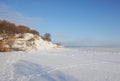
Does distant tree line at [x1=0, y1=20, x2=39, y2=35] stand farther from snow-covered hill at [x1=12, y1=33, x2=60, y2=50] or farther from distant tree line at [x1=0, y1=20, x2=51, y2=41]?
snow-covered hill at [x1=12, y1=33, x2=60, y2=50]

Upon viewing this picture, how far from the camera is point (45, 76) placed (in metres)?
11.0

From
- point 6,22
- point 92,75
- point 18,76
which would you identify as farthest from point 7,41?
point 92,75

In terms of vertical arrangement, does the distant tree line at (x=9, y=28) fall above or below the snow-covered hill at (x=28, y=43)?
above

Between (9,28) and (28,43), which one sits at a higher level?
(9,28)

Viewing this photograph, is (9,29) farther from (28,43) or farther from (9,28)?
(28,43)

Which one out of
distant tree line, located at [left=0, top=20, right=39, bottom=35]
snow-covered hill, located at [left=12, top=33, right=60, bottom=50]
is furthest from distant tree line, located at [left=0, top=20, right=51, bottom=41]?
snow-covered hill, located at [left=12, top=33, right=60, bottom=50]

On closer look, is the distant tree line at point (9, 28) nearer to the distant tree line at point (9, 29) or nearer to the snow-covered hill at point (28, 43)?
the distant tree line at point (9, 29)

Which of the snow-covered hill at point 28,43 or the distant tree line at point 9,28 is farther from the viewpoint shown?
the distant tree line at point 9,28

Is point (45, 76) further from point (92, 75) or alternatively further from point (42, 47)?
point (42, 47)

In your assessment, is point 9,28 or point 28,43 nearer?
point 28,43

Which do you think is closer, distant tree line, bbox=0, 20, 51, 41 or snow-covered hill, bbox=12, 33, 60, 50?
snow-covered hill, bbox=12, 33, 60, 50

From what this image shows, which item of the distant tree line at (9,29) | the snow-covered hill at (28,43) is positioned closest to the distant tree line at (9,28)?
the distant tree line at (9,29)

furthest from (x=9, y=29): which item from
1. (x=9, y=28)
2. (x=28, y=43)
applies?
(x=28, y=43)

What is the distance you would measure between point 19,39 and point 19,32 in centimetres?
354
